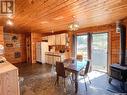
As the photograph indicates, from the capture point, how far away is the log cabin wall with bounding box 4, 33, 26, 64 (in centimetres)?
895

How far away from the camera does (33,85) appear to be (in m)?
4.43

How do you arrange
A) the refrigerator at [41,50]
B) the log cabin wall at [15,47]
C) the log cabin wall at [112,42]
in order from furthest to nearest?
the log cabin wall at [15,47]
the refrigerator at [41,50]
the log cabin wall at [112,42]

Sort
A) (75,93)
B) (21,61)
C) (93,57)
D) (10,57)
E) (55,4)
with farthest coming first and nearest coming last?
(21,61)
(10,57)
(93,57)
(75,93)
(55,4)

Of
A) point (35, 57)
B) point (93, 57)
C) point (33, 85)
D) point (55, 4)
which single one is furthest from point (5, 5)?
point (35, 57)

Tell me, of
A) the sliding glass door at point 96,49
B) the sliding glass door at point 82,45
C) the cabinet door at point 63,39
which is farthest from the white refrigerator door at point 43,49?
the sliding glass door at point 96,49

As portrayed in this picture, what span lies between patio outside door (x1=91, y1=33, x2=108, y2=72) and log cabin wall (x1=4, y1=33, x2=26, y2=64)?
5.73 metres

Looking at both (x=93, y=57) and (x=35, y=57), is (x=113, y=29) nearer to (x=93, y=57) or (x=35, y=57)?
(x=93, y=57)

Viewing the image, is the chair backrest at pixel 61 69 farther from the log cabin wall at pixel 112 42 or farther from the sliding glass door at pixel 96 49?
the sliding glass door at pixel 96 49

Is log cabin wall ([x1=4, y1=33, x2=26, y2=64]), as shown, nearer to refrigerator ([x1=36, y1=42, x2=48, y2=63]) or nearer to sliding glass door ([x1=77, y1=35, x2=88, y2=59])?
refrigerator ([x1=36, y1=42, x2=48, y2=63])

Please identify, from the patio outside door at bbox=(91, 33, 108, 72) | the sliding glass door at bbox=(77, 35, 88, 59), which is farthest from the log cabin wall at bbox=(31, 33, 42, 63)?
the patio outside door at bbox=(91, 33, 108, 72)

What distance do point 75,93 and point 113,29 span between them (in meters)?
3.23

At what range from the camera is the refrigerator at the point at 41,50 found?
8.71 m

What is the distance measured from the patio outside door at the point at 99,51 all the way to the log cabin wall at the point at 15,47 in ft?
18.8

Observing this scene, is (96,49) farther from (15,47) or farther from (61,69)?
(15,47)
